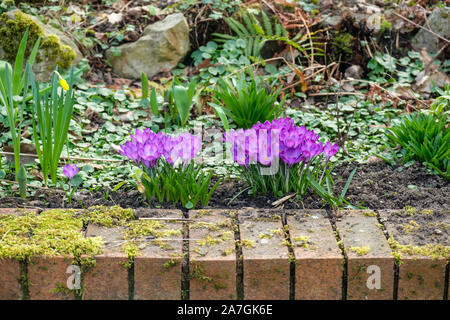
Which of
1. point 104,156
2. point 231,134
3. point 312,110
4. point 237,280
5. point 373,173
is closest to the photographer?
point 237,280

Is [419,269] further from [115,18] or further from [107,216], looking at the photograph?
[115,18]

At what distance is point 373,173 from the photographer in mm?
2920

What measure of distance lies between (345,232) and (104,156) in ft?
4.90

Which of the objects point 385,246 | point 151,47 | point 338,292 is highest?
point 151,47

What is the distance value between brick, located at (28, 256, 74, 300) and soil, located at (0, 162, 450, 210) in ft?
1.85

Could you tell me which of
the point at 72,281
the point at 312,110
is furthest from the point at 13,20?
the point at 72,281

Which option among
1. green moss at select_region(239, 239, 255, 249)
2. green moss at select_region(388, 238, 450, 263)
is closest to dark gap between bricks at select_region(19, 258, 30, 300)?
green moss at select_region(239, 239, 255, 249)

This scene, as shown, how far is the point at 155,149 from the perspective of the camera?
2.46 meters

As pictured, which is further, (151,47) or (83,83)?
(151,47)

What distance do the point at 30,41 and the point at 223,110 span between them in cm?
139

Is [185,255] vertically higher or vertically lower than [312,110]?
lower

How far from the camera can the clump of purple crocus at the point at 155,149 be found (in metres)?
2.46

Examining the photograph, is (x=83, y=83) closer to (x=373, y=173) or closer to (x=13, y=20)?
(x=13, y=20)

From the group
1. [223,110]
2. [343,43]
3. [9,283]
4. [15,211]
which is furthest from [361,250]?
[343,43]
